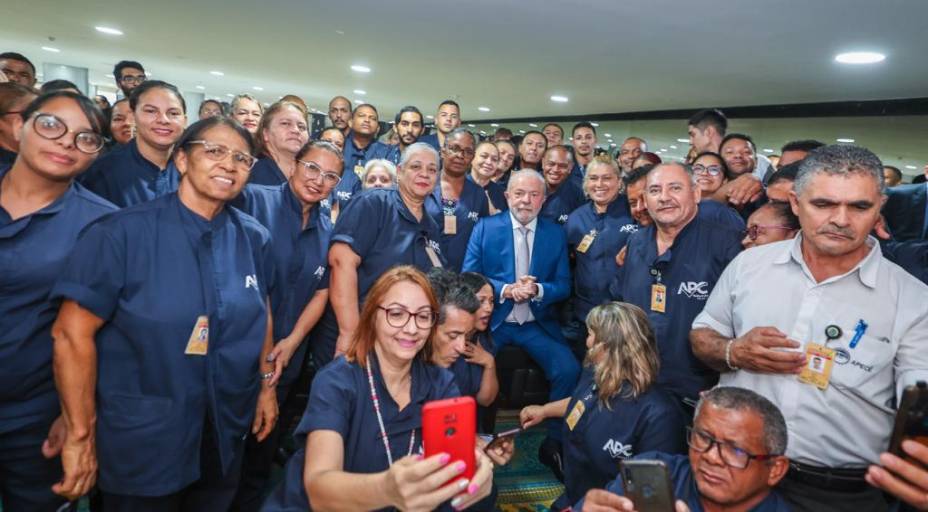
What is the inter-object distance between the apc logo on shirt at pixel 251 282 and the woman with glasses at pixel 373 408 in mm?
465

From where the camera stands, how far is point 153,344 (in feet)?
5.32

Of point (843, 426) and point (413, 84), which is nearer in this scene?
point (843, 426)

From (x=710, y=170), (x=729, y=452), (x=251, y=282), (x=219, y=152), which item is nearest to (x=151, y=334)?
(x=251, y=282)

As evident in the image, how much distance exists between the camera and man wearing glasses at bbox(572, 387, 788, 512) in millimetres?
1572

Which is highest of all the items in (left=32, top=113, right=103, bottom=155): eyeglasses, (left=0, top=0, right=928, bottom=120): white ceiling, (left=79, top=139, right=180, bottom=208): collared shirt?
(left=0, top=0, right=928, bottom=120): white ceiling

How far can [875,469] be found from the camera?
1251 mm

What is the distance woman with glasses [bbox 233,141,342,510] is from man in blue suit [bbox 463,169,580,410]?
1284 millimetres

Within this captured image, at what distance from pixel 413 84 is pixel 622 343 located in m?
7.75

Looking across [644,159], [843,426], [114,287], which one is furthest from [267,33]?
[843,426]

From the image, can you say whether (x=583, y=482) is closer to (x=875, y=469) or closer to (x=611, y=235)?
(x=875, y=469)

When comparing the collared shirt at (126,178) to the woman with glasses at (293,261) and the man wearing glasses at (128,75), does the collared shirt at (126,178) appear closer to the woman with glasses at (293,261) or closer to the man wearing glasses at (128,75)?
the woman with glasses at (293,261)

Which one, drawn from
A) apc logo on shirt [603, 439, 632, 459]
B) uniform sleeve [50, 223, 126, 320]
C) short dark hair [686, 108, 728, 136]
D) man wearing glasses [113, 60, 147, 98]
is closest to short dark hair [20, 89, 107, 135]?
uniform sleeve [50, 223, 126, 320]

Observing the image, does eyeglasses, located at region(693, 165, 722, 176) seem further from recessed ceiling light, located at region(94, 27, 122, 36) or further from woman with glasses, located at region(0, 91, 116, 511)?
recessed ceiling light, located at region(94, 27, 122, 36)

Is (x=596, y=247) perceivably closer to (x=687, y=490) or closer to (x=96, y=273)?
(x=687, y=490)
